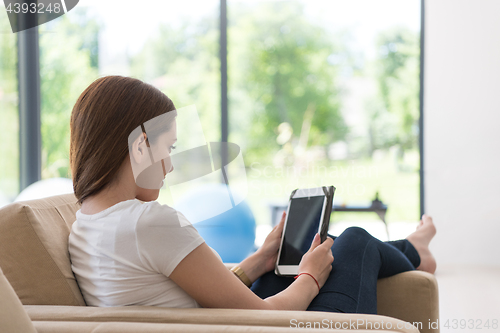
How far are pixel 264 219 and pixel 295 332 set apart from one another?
3.10 m

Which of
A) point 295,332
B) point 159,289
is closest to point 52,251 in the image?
point 159,289

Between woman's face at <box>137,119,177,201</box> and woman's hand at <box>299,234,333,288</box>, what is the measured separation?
0.39 metres

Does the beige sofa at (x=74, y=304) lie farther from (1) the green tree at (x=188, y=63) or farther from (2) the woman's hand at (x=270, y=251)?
(1) the green tree at (x=188, y=63)

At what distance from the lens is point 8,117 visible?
342 centimetres

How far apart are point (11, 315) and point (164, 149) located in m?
0.41

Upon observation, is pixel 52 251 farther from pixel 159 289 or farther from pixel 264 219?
pixel 264 219

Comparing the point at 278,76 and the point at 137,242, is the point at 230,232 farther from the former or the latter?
the point at 137,242

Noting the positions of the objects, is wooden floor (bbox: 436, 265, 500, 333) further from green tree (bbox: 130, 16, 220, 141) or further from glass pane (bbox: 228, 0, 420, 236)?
green tree (bbox: 130, 16, 220, 141)

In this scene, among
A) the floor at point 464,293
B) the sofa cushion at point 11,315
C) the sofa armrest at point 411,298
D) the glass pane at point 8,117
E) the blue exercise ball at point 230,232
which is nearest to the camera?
the sofa cushion at point 11,315

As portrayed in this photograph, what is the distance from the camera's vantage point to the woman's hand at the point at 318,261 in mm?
1038

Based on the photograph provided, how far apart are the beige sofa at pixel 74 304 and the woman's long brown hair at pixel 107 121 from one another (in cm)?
17

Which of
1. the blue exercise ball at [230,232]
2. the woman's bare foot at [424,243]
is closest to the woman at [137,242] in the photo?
the woman's bare foot at [424,243]

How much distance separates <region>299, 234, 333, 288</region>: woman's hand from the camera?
3.41 ft

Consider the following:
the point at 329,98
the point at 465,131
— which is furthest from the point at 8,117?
the point at 465,131
